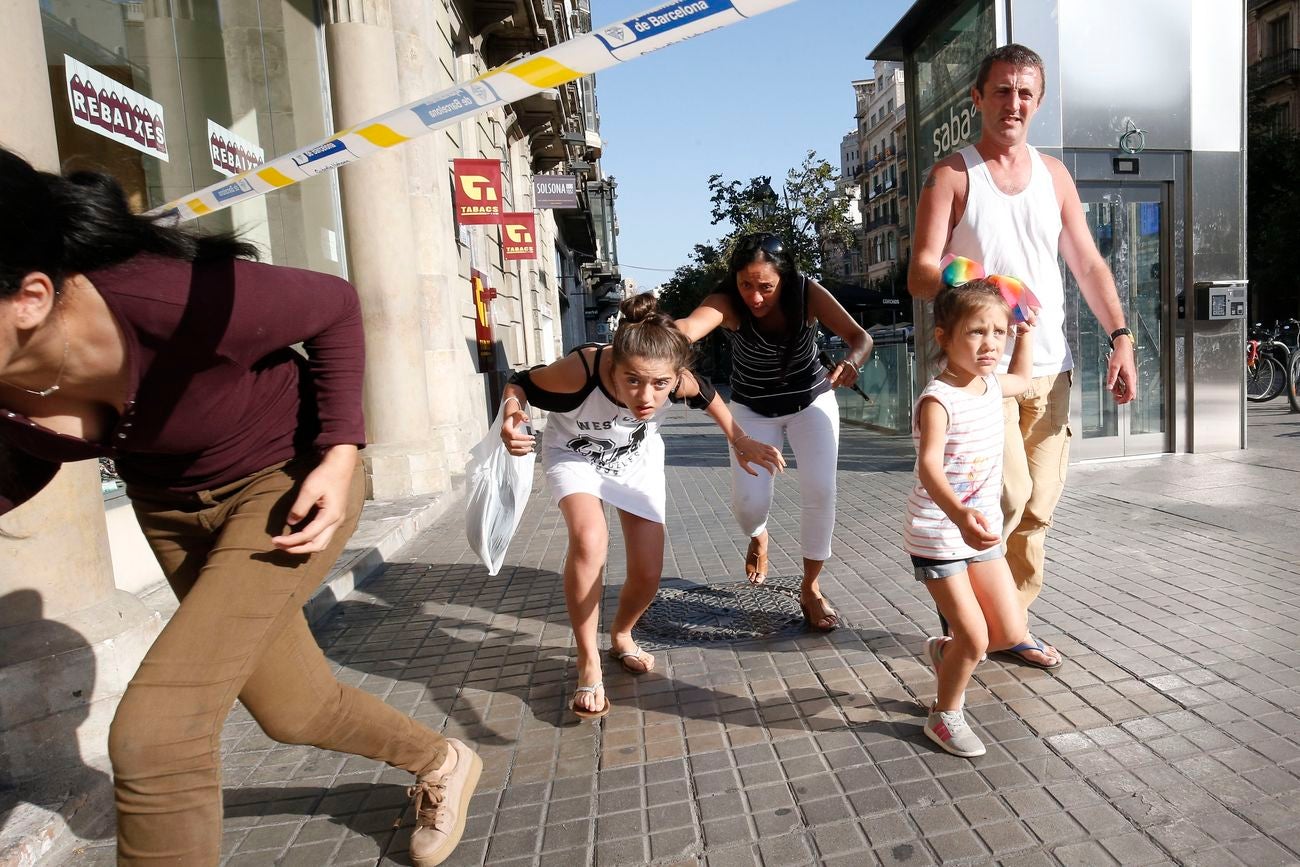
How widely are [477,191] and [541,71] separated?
895 centimetres

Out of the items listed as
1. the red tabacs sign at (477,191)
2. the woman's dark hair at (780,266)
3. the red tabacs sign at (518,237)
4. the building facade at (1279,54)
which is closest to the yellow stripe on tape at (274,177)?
the woman's dark hair at (780,266)

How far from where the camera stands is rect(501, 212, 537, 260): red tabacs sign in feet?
46.5

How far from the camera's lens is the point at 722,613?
163 inches

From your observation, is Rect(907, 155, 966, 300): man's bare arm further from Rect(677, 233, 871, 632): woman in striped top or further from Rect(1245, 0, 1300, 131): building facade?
Rect(1245, 0, 1300, 131): building facade

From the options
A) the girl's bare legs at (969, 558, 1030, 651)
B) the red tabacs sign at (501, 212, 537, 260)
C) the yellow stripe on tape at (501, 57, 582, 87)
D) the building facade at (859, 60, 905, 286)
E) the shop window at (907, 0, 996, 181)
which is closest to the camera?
the yellow stripe on tape at (501, 57, 582, 87)

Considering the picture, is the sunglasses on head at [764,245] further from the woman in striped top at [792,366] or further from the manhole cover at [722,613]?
the manhole cover at [722,613]

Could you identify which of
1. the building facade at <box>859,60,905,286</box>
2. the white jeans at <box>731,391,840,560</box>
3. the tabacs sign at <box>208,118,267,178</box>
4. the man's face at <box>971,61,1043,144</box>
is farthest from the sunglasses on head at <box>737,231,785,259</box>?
the building facade at <box>859,60,905,286</box>

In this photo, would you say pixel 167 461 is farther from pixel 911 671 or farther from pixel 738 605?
pixel 738 605

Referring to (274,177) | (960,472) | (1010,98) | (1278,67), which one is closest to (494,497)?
(274,177)

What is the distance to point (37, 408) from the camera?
1699 mm

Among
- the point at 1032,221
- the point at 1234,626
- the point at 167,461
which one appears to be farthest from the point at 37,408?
the point at 1234,626

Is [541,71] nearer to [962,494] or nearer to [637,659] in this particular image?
[962,494]

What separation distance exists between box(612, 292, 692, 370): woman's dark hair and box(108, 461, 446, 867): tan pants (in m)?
1.07

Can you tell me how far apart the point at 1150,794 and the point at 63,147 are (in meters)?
5.49
